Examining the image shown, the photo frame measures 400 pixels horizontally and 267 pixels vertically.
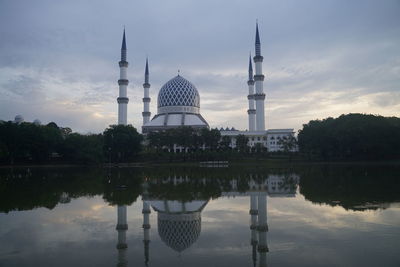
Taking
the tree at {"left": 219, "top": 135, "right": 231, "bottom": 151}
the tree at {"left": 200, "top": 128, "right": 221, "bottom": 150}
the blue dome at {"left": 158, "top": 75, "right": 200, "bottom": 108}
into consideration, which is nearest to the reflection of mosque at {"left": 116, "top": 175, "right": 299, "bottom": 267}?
the tree at {"left": 200, "top": 128, "right": 221, "bottom": 150}

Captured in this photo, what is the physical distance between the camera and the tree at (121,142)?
45062 mm

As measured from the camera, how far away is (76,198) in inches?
553

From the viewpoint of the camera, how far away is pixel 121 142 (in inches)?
1768

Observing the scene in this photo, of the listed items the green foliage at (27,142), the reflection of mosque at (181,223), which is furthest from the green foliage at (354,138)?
the green foliage at (27,142)

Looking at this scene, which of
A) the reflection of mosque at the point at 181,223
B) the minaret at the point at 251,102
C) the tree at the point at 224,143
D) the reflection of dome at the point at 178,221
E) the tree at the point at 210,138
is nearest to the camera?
the reflection of mosque at the point at 181,223

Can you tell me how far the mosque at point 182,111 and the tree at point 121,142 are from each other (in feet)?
43.3

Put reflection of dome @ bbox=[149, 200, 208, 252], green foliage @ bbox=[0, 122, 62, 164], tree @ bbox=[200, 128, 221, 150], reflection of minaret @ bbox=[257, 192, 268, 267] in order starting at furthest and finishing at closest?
1. tree @ bbox=[200, 128, 221, 150]
2. green foliage @ bbox=[0, 122, 62, 164]
3. reflection of dome @ bbox=[149, 200, 208, 252]
4. reflection of minaret @ bbox=[257, 192, 268, 267]

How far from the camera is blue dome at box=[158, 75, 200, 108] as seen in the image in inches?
2638

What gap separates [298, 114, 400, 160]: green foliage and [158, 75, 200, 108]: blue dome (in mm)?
26438

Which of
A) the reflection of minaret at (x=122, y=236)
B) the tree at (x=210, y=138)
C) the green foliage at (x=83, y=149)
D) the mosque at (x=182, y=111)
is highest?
the mosque at (x=182, y=111)

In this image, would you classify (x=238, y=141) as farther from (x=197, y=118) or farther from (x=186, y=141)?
Result: (x=197, y=118)

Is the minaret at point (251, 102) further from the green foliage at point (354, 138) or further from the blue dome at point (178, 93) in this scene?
the green foliage at point (354, 138)

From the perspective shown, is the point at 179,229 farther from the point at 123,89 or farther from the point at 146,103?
the point at 146,103

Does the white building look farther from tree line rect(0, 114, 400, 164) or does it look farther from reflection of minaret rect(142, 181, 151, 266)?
reflection of minaret rect(142, 181, 151, 266)
